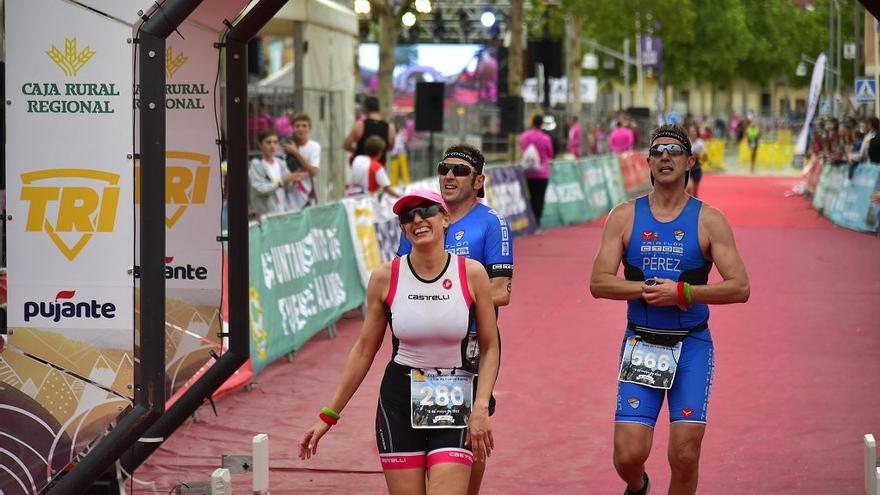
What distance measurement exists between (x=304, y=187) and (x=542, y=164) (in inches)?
319

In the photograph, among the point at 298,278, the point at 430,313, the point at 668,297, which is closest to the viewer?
the point at 430,313

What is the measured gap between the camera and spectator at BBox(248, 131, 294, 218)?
16.2 metres

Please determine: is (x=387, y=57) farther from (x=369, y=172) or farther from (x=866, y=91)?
(x=866, y=91)

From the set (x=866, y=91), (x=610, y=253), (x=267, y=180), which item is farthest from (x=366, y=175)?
(x=866, y=91)

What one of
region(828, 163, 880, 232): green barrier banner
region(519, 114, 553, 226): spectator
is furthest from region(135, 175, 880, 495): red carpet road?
region(828, 163, 880, 232): green barrier banner

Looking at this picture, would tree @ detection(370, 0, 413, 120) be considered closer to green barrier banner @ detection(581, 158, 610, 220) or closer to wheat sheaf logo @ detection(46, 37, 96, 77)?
green barrier banner @ detection(581, 158, 610, 220)

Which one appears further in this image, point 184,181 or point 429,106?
point 429,106

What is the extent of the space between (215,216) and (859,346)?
23.8 ft

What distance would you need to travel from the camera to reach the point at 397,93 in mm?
49312

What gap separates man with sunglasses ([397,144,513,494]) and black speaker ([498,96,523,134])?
79.8 feet

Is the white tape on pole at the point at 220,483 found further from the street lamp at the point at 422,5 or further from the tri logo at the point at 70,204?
the street lamp at the point at 422,5

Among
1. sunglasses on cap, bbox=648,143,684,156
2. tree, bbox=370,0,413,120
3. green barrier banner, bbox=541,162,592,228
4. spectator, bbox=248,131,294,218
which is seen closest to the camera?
sunglasses on cap, bbox=648,143,684,156

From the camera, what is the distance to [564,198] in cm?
2838

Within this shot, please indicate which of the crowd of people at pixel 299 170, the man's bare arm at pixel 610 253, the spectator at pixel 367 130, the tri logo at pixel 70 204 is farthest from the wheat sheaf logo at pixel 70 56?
the spectator at pixel 367 130
